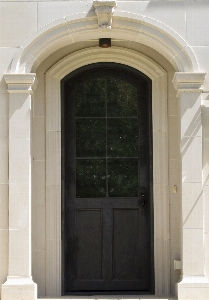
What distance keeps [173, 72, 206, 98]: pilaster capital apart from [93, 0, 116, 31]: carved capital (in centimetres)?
105

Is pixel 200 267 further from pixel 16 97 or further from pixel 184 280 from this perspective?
pixel 16 97

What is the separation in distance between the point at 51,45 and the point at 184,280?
3.31 meters

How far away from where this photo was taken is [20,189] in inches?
326

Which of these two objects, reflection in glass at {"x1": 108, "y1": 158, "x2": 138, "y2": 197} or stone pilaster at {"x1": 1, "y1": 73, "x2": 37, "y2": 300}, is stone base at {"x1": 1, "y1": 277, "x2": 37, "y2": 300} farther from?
reflection in glass at {"x1": 108, "y1": 158, "x2": 138, "y2": 197}

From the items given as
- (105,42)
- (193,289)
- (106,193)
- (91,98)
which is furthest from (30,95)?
(193,289)

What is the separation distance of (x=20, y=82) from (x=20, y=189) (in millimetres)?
1308

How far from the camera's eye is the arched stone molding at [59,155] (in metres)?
8.90

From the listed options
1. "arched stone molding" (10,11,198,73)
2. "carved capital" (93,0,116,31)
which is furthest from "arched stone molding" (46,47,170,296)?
"carved capital" (93,0,116,31)

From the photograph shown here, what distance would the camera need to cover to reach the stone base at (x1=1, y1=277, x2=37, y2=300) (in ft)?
26.6

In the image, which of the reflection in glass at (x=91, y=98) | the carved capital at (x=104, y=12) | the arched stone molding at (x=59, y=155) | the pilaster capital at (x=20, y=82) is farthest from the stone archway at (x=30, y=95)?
the reflection in glass at (x=91, y=98)

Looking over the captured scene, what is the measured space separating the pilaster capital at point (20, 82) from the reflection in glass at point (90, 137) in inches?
43.8

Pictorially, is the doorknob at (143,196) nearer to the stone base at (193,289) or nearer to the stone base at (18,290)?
the stone base at (193,289)

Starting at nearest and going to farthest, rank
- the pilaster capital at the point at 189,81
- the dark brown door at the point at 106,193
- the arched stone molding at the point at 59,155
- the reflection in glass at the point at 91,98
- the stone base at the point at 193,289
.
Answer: the stone base at the point at 193,289
the pilaster capital at the point at 189,81
the arched stone molding at the point at 59,155
the dark brown door at the point at 106,193
the reflection in glass at the point at 91,98

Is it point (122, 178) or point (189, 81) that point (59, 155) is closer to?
point (122, 178)
